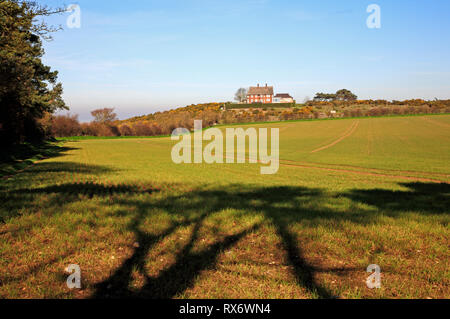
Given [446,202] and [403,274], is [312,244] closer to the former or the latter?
[403,274]

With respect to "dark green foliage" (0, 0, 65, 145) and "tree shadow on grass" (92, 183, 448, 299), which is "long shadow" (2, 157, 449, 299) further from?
"dark green foliage" (0, 0, 65, 145)

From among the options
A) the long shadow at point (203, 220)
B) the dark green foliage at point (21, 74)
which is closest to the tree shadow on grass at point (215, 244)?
the long shadow at point (203, 220)

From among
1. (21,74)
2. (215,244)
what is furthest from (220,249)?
(21,74)

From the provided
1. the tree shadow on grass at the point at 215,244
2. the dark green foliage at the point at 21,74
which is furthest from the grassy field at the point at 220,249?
the dark green foliage at the point at 21,74

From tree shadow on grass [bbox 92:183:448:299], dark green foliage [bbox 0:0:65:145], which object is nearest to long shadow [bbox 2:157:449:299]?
tree shadow on grass [bbox 92:183:448:299]

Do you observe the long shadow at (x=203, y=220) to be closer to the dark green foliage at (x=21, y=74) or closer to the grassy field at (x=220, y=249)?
the grassy field at (x=220, y=249)

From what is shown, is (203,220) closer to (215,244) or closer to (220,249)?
(215,244)

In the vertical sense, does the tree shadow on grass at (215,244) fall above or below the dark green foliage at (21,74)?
below

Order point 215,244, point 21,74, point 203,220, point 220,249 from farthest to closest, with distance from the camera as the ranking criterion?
point 21,74 < point 203,220 < point 215,244 < point 220,249

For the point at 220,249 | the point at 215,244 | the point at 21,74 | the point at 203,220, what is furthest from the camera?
the point at 21,74

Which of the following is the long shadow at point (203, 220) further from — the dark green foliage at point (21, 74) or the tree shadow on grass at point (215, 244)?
the dark green foliage at point (21, 74)

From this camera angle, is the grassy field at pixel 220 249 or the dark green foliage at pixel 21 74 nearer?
the grassy field at pixel 220 249
